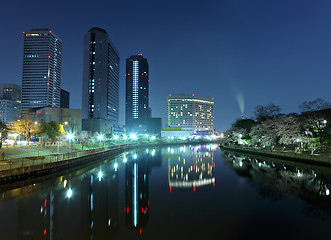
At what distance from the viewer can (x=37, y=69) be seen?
499ft

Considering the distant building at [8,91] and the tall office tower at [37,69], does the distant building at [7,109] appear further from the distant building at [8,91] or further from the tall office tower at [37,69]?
the tall office tower at [37,69]

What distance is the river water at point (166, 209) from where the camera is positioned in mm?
10102

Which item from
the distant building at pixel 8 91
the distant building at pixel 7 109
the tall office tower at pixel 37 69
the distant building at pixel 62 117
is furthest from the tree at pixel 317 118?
the distant building at pixel 8 91

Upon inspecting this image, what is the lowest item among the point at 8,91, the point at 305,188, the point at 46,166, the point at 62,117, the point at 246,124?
the point at 305,188

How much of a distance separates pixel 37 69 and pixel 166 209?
576 ft

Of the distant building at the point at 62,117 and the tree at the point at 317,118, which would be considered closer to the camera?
the tree at the point at 317,118

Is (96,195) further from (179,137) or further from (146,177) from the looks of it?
(179,137)

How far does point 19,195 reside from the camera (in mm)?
15578

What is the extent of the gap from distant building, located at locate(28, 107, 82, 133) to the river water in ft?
234

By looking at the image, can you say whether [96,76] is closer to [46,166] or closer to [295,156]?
[46,166]

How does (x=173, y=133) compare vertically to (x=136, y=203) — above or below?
above

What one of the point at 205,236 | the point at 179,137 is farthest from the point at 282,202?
the point at 179,137

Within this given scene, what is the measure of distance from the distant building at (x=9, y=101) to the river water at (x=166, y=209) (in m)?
177

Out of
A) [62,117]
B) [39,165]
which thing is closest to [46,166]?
[39,165]
